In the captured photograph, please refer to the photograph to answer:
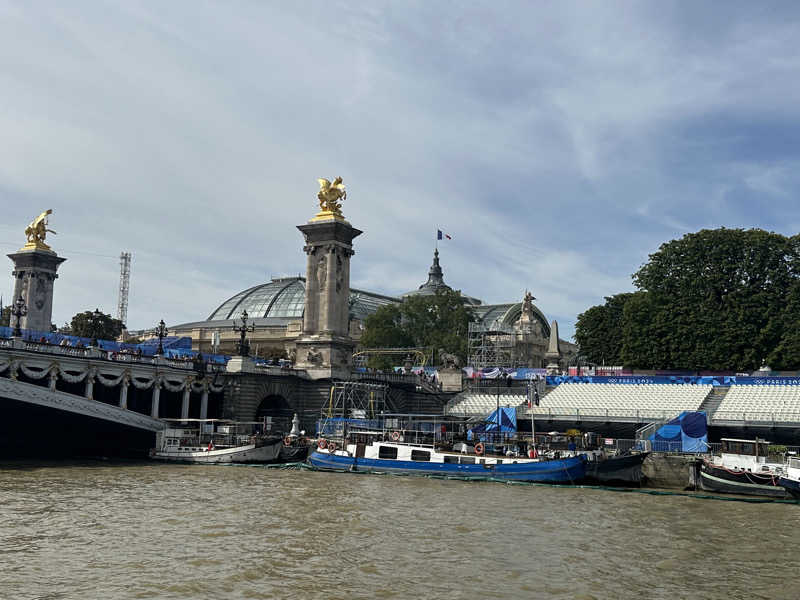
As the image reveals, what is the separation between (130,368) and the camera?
7056 cm

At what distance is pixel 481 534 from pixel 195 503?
49.4 feet

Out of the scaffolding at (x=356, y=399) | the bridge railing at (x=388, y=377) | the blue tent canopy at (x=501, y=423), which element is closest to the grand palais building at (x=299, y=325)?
the bridge railing at (x=388, y=377)

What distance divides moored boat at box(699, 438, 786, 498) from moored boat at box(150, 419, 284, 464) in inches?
1212

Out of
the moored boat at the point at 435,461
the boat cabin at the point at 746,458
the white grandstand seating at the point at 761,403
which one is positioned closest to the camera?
the boat cabin at the point at 746,458

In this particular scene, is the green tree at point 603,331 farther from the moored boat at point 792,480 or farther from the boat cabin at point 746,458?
the moored boat at point 792,480

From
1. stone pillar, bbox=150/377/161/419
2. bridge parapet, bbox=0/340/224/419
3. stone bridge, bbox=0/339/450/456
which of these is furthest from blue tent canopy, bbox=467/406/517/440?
stone pillar, bbox=150/377/161/419

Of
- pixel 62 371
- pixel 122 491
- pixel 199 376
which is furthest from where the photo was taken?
pixel 199 376

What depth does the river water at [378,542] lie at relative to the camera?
24.9 m

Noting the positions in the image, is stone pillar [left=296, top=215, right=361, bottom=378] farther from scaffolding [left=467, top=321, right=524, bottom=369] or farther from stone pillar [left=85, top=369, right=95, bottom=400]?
scaffolding [left=467, top=321, right=524, bottom=369]

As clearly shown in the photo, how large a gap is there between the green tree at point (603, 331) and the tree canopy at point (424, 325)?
64.6 ft

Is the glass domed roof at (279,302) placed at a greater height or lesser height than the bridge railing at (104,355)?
greater

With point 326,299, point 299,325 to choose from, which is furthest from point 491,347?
point 326,299

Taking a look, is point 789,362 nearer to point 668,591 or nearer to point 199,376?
point 199,376

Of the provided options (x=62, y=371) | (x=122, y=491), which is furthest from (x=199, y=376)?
(x=122, y=491)
